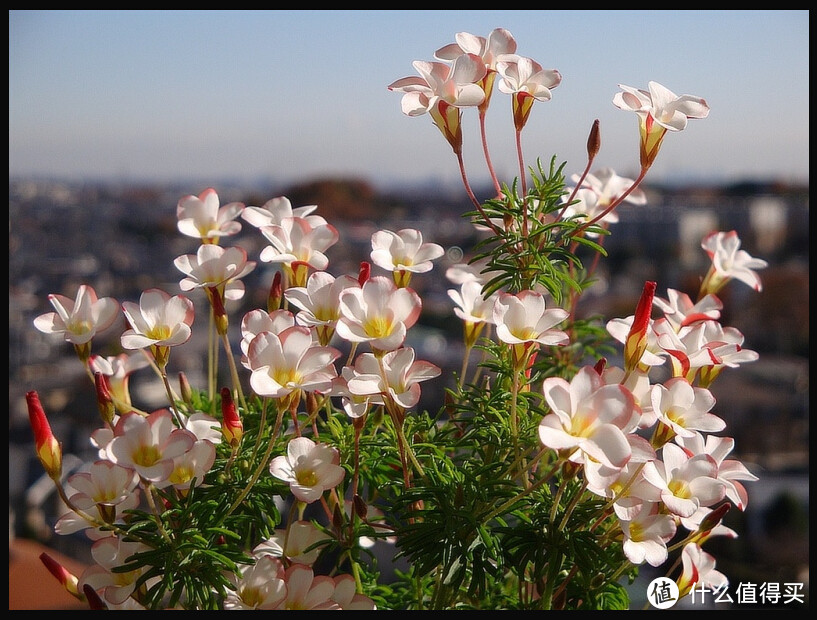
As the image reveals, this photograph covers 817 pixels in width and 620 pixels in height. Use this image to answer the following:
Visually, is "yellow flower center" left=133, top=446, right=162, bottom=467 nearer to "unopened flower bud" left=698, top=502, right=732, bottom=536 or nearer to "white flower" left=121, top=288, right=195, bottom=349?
"white flower" left=121, top=288, right=195, bottom=349

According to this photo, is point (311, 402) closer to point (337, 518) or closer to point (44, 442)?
point (337, 518)

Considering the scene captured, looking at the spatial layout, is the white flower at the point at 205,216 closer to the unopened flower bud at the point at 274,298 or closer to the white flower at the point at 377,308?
the unopened flower bud at the point at 274,298

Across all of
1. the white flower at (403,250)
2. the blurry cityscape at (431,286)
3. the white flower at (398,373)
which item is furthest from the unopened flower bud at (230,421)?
the blurry cityscape at (431,286)

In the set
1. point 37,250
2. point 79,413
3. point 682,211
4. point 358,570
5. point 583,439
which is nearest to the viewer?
point 583,439

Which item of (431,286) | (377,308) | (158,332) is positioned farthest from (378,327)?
(431,286)

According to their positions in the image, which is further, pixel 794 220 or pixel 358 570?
pixel 794 220

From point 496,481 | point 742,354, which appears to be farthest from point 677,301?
point 496,481
